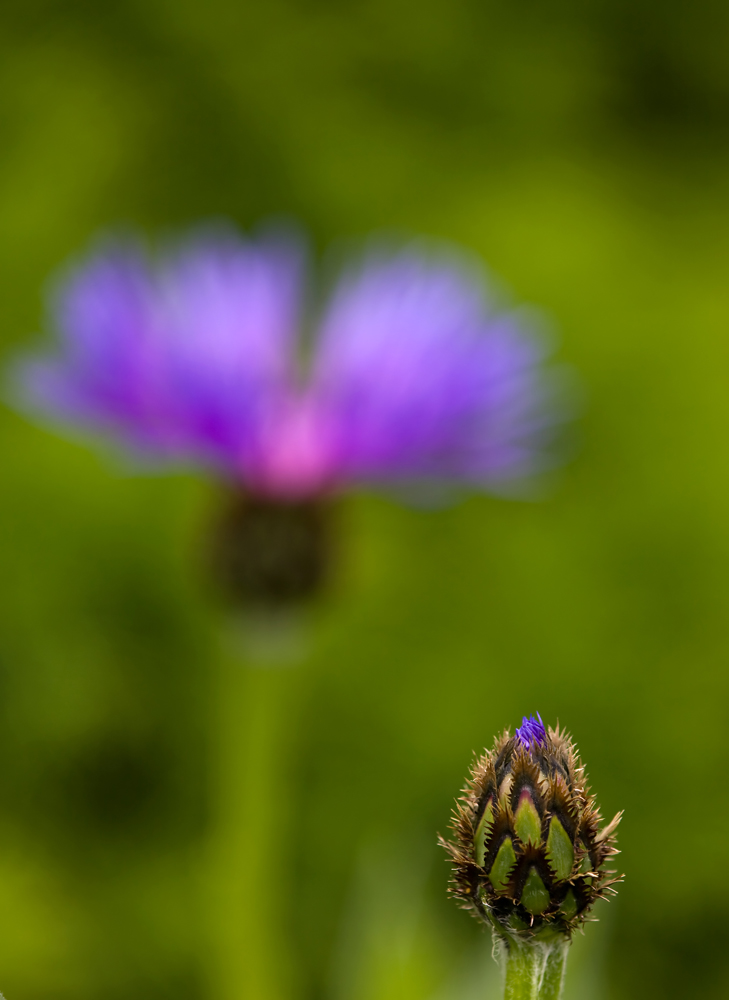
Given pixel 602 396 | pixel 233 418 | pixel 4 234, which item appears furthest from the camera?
pixel 4 234

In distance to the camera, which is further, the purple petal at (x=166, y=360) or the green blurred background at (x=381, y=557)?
the green blurred background at (x=381, y=557)

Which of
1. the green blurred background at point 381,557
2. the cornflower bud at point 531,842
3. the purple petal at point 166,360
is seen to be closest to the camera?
the cornflower bud at point 531,842

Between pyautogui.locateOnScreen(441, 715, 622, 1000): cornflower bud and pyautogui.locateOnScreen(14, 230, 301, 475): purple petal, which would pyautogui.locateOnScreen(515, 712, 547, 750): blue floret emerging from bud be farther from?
pyautogui.locateOnScreen(14, 230, 301, 475): purple petal

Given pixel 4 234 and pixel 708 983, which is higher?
pixel 4 234

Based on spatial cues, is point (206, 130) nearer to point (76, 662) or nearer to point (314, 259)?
point (314, 259)

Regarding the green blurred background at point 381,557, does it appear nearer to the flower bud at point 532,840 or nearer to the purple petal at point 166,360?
the purple petal at point 166,360

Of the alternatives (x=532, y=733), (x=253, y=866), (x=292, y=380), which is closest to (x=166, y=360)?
(x=292, y=380)

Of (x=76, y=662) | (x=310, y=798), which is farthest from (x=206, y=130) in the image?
(x=310, y=798)

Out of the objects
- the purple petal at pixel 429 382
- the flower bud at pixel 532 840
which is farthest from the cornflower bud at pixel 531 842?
the purple petal at pixel 429 382
